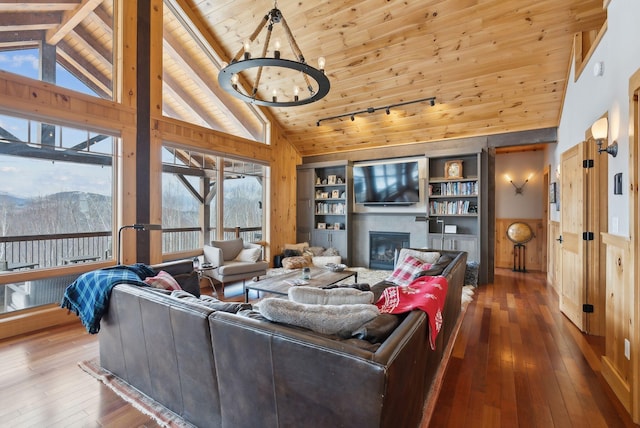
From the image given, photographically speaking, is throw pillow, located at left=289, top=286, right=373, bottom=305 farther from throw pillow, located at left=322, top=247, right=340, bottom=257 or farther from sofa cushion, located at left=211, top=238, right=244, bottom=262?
throw pillow, located at left=322, top=247, right=340, bottom=257

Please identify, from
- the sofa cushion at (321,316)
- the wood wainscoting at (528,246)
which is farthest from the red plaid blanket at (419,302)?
the wood wainscoting at (528,246)

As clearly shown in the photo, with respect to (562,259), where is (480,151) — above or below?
above

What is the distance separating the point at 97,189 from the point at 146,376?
9.72 feet

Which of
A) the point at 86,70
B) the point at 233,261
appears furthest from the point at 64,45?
the point at 233,261

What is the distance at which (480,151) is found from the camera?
5.34 metres

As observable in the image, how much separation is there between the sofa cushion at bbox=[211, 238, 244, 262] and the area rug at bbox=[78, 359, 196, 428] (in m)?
2.61

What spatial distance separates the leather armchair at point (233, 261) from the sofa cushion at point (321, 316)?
3315 millimetres

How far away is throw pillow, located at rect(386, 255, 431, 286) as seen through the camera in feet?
11.6

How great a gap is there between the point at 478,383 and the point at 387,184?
443cm

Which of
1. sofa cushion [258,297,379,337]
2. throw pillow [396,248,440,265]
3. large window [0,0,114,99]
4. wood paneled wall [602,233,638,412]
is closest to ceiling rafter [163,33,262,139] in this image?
large window [0,0,114,99]

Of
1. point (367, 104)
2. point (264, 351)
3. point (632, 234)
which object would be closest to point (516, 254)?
point (367, 104)

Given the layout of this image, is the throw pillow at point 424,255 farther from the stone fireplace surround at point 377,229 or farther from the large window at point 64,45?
the large window at point 64,45

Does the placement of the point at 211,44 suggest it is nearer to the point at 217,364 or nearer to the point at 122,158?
the point at 122,158

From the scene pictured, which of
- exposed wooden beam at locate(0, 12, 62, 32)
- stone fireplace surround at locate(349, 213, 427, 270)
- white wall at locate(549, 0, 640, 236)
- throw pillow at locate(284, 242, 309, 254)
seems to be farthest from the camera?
throw pillow at locate(284, 242, 309, 254)
